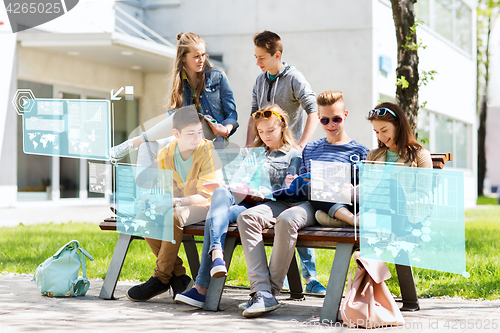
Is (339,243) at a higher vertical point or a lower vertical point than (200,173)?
lower

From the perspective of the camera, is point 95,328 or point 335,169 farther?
point 335,169

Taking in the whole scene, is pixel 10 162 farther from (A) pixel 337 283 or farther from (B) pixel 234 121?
(A) pixel 337 283

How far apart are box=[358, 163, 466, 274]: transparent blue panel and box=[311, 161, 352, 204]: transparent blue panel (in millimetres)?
144

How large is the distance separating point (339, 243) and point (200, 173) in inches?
40.0

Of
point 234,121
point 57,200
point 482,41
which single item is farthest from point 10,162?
point 482,41

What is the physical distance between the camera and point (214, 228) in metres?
3.51

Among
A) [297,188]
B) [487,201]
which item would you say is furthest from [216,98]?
[487,201]

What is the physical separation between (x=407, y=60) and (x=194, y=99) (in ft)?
7.43

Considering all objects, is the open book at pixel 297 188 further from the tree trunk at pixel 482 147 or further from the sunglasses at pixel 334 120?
the tree trunk at pixel 482 147

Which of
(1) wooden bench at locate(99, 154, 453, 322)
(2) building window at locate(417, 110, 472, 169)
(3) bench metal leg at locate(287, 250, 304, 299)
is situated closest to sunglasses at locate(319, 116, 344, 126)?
(1) wooden bench at locate(99, 154, 453, 322)

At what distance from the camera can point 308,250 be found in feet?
14.0

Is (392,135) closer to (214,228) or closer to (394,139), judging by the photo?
(394,139)

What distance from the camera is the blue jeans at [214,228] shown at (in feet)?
11.5

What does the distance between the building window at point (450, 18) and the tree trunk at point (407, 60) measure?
10250 mm
